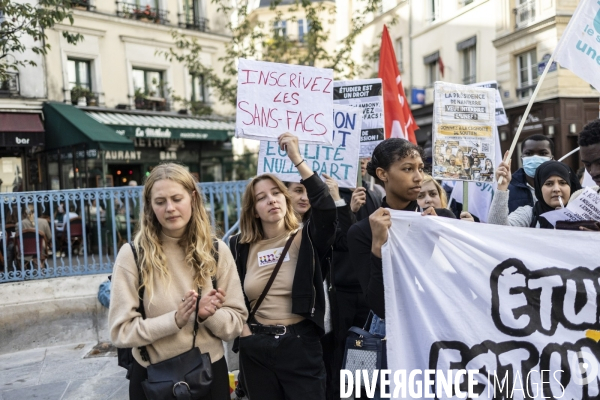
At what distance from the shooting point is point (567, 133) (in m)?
18.0

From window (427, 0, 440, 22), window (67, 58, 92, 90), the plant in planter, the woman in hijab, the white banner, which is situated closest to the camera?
the woman in hijab

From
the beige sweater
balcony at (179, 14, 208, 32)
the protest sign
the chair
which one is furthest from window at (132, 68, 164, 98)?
the beige sweater

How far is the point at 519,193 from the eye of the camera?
196 inches

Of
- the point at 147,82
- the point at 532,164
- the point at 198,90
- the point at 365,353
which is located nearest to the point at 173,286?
the point at 365,353

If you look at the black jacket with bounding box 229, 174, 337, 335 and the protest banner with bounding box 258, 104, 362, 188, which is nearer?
the black jacket with bounding box 229, 174, 337, 335

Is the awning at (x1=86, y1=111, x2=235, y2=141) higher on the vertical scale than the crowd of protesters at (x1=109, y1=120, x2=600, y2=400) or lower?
higher

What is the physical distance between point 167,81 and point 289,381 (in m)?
17.4

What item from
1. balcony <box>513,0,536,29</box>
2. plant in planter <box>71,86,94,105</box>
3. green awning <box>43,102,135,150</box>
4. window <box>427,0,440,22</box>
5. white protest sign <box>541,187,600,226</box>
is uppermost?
window <box>427,0,440,22</box>

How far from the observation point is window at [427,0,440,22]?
77.9 feet

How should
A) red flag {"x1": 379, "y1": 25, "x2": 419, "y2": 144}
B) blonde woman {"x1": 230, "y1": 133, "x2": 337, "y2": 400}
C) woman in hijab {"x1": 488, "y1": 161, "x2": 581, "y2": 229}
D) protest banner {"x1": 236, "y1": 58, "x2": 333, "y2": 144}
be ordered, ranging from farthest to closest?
red flag {"x1": 379, "y1": 25, "x2": 419, "y2": 144} < protest banner {"x1": 236, "y1": 58, "x2": 333, "y2": 144} < woman in hijab {"x1": 488, "y1": 161, "x2": 581, "y2": 229} < blonde woman {"x1": 230, "y1": 133, "x2": 337, "y2": 400}

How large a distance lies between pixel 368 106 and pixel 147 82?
15.3 meters

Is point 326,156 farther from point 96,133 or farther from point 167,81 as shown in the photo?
point 167,81

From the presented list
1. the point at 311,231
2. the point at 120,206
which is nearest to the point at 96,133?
the point at 120,206

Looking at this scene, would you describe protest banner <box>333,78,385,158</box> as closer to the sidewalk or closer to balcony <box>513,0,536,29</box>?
the sidewalk
